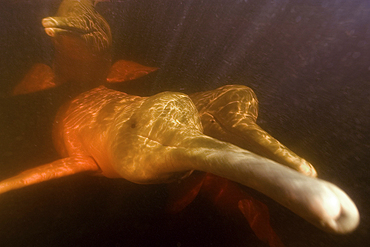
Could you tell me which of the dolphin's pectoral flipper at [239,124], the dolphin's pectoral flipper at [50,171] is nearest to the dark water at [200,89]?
the dolphin's pectoral flipper at [50,171]

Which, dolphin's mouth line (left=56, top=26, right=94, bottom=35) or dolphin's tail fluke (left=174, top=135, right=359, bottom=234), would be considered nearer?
dolphin's tail fluke (left=174, top=135, right=359, bottom=234)

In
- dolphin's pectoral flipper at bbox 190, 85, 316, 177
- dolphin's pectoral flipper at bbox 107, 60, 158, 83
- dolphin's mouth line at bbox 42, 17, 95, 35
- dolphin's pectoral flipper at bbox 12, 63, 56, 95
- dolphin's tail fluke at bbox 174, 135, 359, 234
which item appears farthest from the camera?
dolphin's pectoral flipper at bbox 107, 60, 158, 83

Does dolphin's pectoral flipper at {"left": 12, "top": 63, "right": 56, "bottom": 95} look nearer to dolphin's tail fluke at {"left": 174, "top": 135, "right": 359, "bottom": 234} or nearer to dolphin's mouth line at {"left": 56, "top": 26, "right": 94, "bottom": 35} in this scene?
dolphin's mouth line at {"left": 56, "top": 26, "right": 94, "bottom": 35}

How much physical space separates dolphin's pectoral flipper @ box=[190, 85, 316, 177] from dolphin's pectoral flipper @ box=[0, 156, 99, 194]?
1.84 metres

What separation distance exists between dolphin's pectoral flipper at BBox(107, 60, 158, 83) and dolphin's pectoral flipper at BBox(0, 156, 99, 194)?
2.52m

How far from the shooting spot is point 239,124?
231 centimetres

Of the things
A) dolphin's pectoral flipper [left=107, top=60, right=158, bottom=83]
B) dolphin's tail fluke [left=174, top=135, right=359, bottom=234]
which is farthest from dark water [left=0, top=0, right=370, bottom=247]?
dolphin's tail fluke [left=174, top=135, right=359, bottom=234]

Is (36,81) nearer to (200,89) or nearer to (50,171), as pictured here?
(50,171)

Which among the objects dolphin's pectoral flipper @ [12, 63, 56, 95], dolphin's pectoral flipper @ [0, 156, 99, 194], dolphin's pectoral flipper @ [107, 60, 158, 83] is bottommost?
dolphin's pectoral flipper @ [12, 63, 56, 95]

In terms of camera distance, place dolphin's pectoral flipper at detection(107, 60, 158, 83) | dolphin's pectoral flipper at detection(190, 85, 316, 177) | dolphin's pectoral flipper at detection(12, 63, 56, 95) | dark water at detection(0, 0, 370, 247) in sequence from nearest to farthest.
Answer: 1. dolphin's pectoral flipper at detection(190, 85, 316, 177)
2. dark water at detection(0, 0, 370, 247)
3. dolphin's pectoral flipper at detection(12, 63, 56, 95)
4. dolphin's pectoral flipper at detection(107, 60, 158, 83)

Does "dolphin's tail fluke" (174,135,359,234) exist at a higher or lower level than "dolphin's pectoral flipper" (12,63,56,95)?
higher

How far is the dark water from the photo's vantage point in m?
2.79

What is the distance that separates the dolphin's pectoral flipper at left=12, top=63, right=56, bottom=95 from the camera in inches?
139


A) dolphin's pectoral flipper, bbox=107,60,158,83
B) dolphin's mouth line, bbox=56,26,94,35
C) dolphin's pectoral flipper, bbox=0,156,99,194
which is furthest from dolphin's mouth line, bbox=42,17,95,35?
dolphin's pectoral flipper, bbox=0,156,99,194
